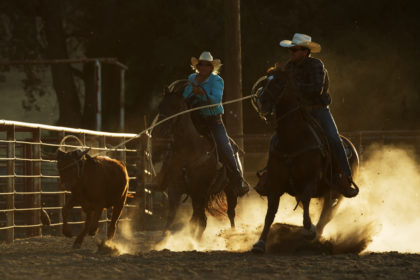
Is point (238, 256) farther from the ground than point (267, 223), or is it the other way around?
point (267, 223)

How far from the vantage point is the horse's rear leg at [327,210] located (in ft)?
31.4

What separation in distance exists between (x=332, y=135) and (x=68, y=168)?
2.75m

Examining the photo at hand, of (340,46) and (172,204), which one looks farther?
(340,46)

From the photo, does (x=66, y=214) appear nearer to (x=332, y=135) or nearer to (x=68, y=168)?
(x=68, y=168)

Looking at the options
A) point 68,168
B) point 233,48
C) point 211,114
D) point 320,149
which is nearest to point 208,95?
point 211,114

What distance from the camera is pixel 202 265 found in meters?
7.36

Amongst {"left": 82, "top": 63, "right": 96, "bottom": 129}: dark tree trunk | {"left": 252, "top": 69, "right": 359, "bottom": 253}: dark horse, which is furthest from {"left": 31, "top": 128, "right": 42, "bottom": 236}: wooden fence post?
{"left": 82, "top": 63, "right": 96, "bottom": 129}: dark tree trunk

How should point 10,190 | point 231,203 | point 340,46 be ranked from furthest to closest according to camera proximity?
1. point 340,46
2. point 231,203
3. point 10,190

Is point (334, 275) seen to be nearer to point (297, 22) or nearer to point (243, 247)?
point (243, 247)

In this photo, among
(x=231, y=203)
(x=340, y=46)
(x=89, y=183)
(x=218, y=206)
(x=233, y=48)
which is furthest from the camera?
(x=340, y=46)

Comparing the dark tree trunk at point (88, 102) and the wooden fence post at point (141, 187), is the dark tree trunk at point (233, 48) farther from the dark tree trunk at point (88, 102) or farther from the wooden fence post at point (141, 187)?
the dark tree trunk at point (88, 102)

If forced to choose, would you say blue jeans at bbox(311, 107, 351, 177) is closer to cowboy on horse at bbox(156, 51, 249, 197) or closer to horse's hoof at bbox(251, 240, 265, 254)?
horse's hoof at bbox(251, 240, 265, 254)

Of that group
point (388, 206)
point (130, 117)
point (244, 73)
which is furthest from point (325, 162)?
point (130, 117)

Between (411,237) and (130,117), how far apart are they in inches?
798
